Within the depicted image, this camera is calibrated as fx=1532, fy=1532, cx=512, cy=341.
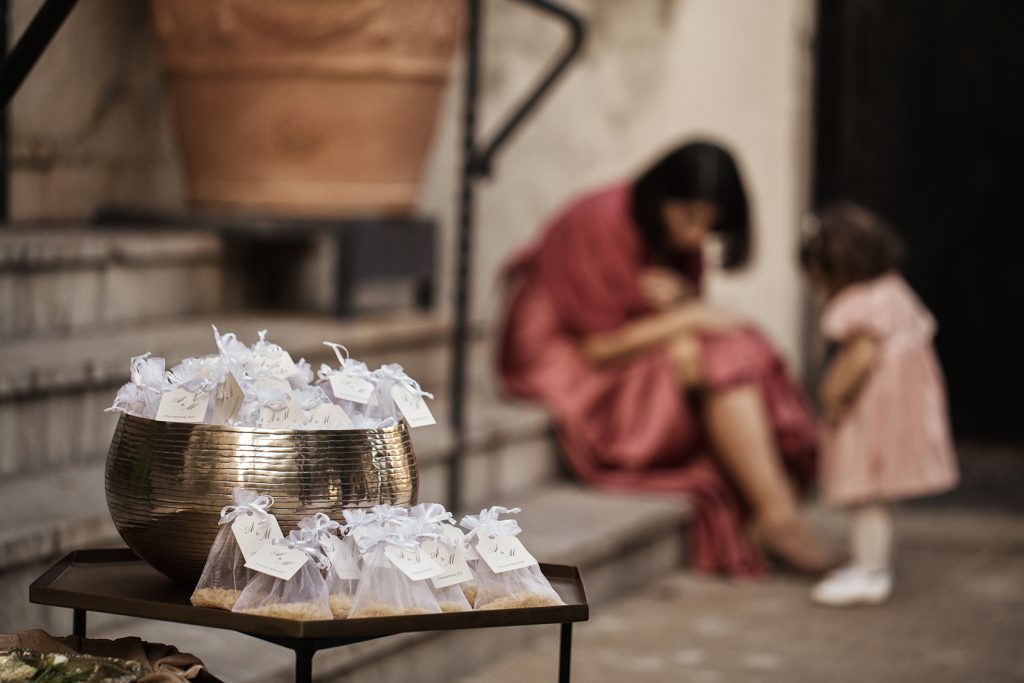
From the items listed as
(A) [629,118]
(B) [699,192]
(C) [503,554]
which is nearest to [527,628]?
(B) [699,192]

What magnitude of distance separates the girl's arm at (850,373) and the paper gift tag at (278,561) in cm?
242

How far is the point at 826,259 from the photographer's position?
12.3 feet

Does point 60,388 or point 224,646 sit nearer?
point 224,646

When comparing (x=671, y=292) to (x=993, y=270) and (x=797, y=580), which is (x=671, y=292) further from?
(x=993, y=270)

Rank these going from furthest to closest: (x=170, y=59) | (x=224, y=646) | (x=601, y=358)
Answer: (x=601, y=358)
(x=170, y=59)
(x=224, y=646)

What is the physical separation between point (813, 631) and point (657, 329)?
3.16ft

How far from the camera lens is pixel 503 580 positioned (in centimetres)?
155

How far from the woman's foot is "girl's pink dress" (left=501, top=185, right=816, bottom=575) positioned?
9cm

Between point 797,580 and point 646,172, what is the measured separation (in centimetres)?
114

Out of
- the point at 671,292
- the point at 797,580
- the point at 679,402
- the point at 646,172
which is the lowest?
the point at 797,580

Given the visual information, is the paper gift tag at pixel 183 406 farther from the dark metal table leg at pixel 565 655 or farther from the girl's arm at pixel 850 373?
the girl's arm at pixel 850 373

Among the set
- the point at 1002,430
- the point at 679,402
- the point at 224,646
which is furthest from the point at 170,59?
the point at 1002,430

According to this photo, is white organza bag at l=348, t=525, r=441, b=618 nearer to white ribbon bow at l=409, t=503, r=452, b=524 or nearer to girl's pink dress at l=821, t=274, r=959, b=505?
white ribbon bow at l=409, t=503, r=452, b=524

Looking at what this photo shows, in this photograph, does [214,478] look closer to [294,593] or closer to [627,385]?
[294,593]
